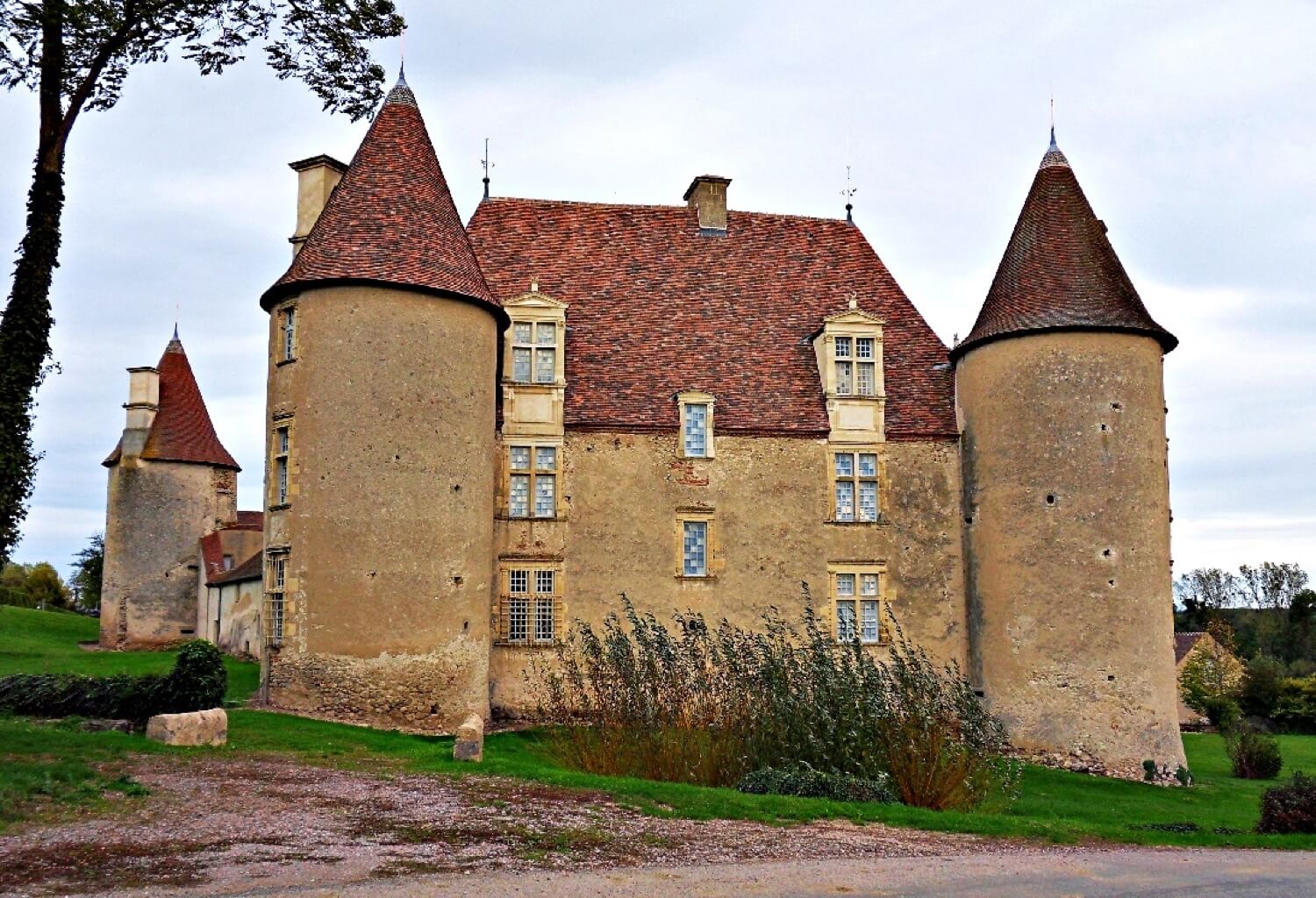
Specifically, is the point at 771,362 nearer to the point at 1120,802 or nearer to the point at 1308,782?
the point at 1120,802

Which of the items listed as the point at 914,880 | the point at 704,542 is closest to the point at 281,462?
the point at 704,542

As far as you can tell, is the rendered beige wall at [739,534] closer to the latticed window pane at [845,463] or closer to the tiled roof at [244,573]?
the latticed window pane at [845,463]

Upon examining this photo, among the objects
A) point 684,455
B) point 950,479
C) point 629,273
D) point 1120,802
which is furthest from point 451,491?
point 1120,802

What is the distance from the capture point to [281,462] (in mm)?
20734

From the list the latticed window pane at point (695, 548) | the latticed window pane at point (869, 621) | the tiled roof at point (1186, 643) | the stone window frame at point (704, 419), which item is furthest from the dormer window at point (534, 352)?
the tiled roof at point (1186, 643)

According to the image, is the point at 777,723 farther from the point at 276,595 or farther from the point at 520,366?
the point at 520,366

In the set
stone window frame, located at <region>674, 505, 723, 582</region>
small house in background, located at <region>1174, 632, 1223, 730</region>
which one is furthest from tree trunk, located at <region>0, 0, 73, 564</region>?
small house in background, located at <region>1174, 632, 1223, 730</region>

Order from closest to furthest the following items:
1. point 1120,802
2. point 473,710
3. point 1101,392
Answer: point 1120,802 → point 473,710 → point 1101,392

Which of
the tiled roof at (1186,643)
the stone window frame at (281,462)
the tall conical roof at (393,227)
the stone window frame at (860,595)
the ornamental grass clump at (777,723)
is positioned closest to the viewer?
the ornamental grass clump at (777,723)

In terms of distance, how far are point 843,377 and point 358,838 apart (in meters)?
16.9

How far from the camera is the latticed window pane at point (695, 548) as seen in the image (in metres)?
23.2

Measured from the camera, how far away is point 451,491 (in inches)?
810

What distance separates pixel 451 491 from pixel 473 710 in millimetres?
3819

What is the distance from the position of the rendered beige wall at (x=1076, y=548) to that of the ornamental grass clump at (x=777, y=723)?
268 inches
